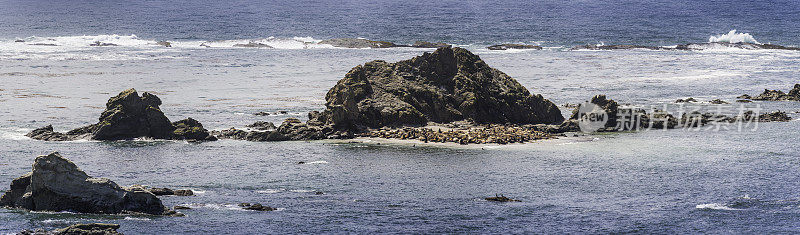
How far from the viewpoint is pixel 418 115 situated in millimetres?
42469

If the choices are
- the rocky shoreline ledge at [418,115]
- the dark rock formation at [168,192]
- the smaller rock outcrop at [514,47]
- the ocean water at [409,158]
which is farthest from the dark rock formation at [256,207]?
the smaller rock outcrop at [514,47]

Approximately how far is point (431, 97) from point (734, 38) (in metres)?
98.9

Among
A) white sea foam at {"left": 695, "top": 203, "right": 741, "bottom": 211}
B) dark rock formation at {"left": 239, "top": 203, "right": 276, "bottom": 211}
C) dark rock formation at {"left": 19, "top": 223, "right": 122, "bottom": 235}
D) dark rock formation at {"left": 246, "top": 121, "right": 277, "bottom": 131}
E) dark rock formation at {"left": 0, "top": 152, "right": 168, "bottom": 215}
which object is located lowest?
white sea foam at {"left": 695, "top": 203, "right": 741, "bottom": 211}

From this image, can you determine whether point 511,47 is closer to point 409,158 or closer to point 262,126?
point 262,126

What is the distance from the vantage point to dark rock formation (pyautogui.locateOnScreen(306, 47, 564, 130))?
41.8 metres

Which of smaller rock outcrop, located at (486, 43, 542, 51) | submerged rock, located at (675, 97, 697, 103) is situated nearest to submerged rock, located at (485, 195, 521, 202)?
submerged rock, located at (675, 97, 697, 103)

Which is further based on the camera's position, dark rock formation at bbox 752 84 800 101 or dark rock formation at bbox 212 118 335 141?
dark rock formation at bbox 752 84 800 101

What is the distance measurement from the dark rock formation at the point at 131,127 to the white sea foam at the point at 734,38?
105 m

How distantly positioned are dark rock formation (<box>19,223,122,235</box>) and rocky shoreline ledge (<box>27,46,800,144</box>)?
1770 centimetres

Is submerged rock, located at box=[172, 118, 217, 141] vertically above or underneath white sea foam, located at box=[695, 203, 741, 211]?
above

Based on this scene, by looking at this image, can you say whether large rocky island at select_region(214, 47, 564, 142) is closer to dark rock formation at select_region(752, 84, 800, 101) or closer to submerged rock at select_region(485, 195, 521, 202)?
submerged rock at select_region(485, 195, 521, 202)

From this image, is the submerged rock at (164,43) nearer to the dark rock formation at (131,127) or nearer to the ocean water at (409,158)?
the ocean water at (409,158)

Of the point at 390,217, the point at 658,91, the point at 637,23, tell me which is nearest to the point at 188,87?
the point at 658,91

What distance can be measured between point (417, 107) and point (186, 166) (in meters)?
14.0
